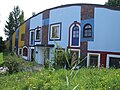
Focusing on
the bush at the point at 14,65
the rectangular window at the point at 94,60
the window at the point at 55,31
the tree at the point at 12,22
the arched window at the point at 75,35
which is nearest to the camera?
the bush at the point at 14,65

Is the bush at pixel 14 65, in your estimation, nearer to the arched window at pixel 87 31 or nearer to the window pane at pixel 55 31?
the arched window at pixel 87 31

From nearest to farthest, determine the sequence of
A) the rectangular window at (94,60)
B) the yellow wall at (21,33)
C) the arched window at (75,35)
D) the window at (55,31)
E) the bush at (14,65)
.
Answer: the bush at (14,65)
the rectangular window at (94,60)
the arched window at (75,35)
the window at (55,31)
the yellow wall at (21,33)

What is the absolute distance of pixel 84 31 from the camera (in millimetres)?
24531

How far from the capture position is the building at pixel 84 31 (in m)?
21.1

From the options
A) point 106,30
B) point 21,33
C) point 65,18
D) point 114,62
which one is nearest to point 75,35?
point 65,18

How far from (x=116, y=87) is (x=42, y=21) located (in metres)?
27.5

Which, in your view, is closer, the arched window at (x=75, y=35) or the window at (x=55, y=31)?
the arched window at (x=75, y=35)

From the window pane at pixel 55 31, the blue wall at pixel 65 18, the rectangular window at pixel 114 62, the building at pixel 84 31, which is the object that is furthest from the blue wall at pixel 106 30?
the window pane at pixel 55 31

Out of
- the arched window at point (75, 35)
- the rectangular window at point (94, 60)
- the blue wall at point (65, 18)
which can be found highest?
the blue wall at point (65, 18)

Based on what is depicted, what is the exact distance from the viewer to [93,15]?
914 inches

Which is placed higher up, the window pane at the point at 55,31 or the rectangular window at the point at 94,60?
the window pane at the point at 55,31

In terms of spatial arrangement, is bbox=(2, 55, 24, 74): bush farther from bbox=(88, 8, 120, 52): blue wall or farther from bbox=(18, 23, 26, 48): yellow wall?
bbox=(18, 23, 26, 48): yellow wall

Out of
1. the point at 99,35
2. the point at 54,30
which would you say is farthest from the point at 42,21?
the point at 99,35

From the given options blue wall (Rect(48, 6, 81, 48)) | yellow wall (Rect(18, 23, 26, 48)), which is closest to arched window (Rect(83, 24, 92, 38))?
blue wall (Rect(48, 6, 81, 48))
